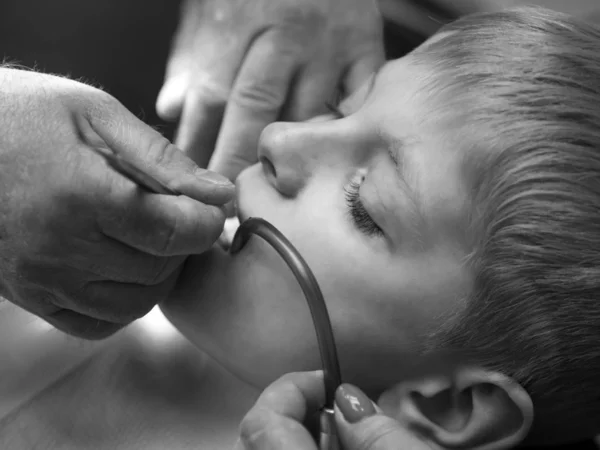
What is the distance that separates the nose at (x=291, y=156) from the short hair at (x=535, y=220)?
0.60ft

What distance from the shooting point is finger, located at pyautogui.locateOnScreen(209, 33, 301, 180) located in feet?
3.59

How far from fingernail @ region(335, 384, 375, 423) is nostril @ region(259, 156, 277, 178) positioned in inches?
12.1

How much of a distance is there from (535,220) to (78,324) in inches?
22.8

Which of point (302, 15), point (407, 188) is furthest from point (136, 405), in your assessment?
point (302, 15)

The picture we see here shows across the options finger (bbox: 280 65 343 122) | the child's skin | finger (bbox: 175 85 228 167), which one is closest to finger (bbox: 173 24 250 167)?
finger (bbox: 175 85 228 167)

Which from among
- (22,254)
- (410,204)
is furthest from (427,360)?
(22,254)

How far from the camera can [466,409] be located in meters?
0.73

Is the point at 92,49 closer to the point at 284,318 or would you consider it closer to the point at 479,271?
the point at 284,318

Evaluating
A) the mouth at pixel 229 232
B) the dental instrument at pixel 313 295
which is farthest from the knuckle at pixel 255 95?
the dental instrument at pixel 313 295

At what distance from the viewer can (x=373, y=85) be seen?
0.81 metres

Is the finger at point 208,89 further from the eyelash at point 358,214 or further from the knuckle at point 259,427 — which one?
the knuckle at point 259,427

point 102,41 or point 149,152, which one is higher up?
point 149,152

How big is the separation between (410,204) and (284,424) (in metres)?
0.28

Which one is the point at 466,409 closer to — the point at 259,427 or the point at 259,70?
the point at 259,427
